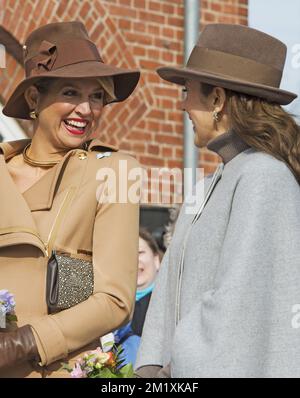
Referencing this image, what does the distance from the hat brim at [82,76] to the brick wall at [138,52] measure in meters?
3.70

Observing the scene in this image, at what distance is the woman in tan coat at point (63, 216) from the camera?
3330mm

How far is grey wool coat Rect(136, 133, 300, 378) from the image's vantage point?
116 inches

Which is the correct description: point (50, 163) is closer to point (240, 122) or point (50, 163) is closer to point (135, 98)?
point (240, 122)

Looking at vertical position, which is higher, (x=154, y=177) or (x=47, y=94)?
(x=47, y=94)

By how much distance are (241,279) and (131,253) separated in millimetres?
598

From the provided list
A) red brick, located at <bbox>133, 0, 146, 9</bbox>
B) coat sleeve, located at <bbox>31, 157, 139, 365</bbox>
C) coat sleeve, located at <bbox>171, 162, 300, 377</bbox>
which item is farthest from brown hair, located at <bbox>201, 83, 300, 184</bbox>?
red brick, located at <bbox>133, 0, 146, 9</bbox>

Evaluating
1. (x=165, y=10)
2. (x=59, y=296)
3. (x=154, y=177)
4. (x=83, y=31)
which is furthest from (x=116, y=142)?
(x=59, y=296)

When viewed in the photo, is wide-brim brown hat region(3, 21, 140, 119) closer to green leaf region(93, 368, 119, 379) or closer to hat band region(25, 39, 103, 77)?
hat band region(25, 39, 103, 77)

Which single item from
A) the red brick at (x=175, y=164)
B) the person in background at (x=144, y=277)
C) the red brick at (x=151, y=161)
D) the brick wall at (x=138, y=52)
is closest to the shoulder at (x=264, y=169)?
the person in background at (x=144, y=277)

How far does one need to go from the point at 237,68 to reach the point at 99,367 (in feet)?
3.44

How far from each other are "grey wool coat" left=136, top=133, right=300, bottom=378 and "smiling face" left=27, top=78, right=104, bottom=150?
0.66 metres

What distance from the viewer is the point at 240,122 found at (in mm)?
3215

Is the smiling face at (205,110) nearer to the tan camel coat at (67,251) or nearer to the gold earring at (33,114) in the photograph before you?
the tan camel coat at (67,251)

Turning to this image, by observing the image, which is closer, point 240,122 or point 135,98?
point 240,122
